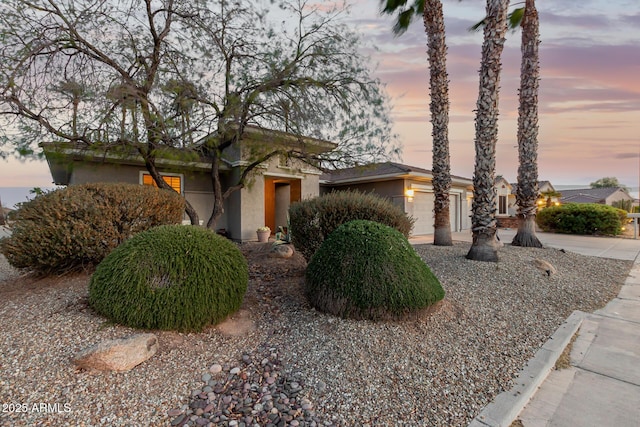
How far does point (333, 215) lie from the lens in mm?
4867

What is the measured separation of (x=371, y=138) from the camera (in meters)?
6.88

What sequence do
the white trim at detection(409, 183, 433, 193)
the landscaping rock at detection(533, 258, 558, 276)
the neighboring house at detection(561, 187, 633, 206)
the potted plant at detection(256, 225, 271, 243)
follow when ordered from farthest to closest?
the neighboring house at detection(561, 187, 633, 206) < the white trim at detection(409, 183, 433, 193) < the potted plant at detection(256, 225, 271, 243) < the landscaping rock at detection(533, 258, 558, 276)

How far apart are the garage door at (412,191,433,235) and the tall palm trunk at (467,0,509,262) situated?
8354 mm

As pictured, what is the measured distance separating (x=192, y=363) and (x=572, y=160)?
18839mm

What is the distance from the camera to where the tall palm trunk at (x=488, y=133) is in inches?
259

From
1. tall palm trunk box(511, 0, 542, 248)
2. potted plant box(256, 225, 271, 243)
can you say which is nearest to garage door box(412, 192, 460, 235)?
tall palm trunk box(511, 0, 542, 248)

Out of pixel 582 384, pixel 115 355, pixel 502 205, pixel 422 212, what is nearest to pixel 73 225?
pixel 115 355

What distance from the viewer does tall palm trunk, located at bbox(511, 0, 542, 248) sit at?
907cm

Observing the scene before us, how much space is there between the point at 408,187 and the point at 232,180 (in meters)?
8.29

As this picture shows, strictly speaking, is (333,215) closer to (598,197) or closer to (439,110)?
(439,110)

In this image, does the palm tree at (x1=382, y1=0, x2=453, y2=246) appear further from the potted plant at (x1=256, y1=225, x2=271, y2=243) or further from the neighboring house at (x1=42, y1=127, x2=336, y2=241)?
the potted plant at (x1=256, y1=225, x2=271, y2=243)

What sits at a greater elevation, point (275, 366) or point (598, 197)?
point (598, 197)

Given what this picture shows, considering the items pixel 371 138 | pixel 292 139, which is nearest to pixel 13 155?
pixel 292 139

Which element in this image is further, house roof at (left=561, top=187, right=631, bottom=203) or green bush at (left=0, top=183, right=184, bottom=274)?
house roof at (left=561, top=187, right=631, bottom=203)
